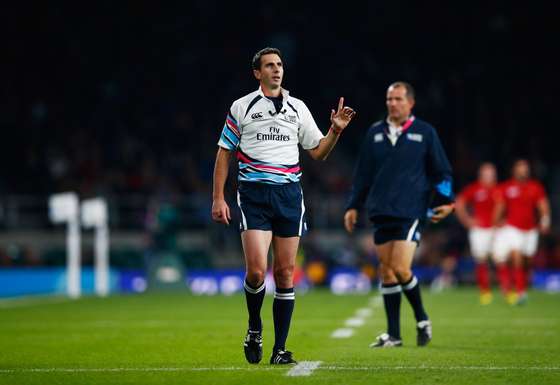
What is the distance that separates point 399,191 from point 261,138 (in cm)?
246

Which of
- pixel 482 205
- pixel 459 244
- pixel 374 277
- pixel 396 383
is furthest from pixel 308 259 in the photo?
pixel 396 383

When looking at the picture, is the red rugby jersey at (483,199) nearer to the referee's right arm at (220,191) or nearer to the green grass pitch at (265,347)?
the green grass pitch at (265,347)

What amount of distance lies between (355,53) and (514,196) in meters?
15.1

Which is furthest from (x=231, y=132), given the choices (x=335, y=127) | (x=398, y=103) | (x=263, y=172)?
(x=398, y=103)

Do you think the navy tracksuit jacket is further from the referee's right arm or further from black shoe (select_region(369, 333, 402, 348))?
the referee's right arm

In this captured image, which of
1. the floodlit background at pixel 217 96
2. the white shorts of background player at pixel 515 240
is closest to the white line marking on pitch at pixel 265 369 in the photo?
the white shorts of background player at pixel 515 240

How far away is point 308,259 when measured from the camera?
28969 millimetres

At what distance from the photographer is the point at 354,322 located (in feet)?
46.0

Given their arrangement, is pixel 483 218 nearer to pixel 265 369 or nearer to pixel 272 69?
pixel 272 69

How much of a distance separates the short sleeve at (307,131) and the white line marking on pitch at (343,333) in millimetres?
3674

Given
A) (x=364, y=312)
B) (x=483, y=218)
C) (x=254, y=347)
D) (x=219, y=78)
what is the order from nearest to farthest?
(x=254, y=347) → (x=364, y=312) → (x=483, y=218) → (x=219, y=78)

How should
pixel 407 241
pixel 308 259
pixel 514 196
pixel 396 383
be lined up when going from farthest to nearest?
pixel 308 259, pixel 514 196, pixel 407 241, pixel 396 383

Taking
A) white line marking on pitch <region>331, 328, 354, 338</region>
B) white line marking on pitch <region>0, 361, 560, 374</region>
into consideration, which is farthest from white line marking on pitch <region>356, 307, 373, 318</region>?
white line marking on pitch <region>0, 361, 560, 374</region>

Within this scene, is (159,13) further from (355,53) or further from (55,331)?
(55,331)
